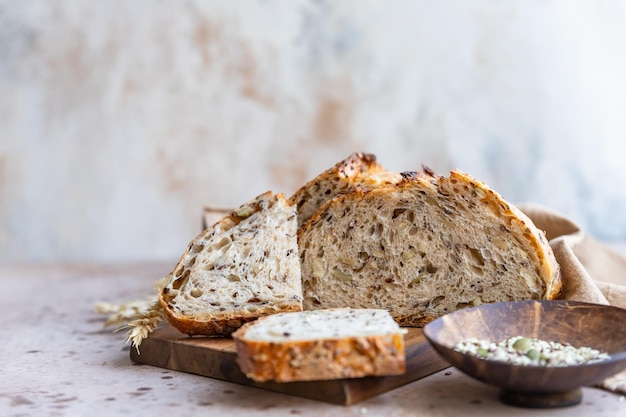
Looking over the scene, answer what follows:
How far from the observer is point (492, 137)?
640 centimetres

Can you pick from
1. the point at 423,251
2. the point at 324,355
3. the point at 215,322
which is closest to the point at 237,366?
the point at 215,322

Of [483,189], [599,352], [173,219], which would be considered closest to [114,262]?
[173,219]

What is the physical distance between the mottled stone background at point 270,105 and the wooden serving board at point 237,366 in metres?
3.71

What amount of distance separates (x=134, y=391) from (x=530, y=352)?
1.32m

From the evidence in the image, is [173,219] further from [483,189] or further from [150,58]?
[483,189]

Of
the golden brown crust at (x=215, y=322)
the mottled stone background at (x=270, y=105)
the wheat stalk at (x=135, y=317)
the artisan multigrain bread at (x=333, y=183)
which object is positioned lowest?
the golden brown crust at (x=215, y=322)

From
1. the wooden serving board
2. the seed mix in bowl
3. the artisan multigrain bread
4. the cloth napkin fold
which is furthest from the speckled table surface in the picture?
the artisan multigrain bread

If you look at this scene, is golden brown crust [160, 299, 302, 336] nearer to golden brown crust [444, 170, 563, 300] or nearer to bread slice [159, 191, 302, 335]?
bread slice [159, 191, 302, 335]

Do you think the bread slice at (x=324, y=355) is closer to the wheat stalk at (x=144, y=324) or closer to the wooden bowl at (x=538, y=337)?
the wooden bowl at (x=538, y=337)

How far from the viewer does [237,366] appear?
249 centimetres

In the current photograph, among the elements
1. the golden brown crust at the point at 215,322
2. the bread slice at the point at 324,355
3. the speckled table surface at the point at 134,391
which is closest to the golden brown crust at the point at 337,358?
the bread slice at the point at 324,355

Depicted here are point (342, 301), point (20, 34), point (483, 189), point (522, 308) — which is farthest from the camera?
point (20, 34)

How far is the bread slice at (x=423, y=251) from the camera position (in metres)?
2.73

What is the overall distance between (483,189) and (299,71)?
13.2ft
